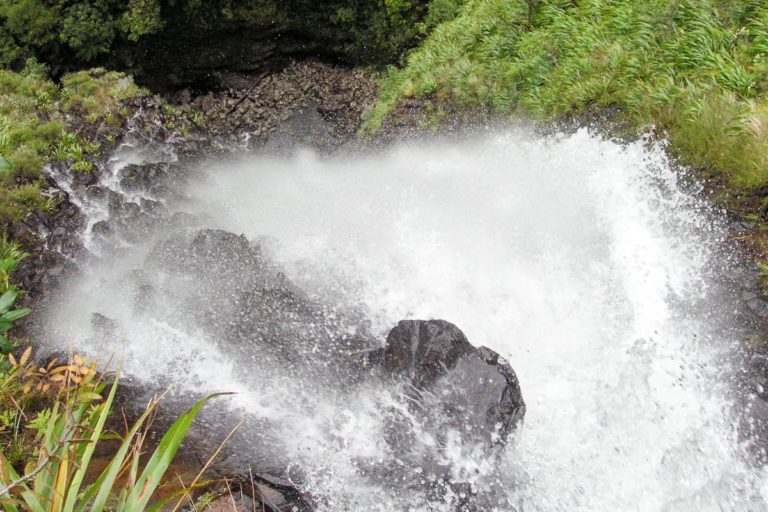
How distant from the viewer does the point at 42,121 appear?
411 inches

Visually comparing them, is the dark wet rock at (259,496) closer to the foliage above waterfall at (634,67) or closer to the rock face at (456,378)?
the rock face at (456,378)

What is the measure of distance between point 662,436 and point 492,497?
6.05 feet

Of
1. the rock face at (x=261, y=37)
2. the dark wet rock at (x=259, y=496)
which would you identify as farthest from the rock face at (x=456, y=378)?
the rock face at (x=261, y=37)

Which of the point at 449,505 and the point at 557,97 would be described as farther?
the point at 557,97

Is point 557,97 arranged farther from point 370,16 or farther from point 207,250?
point 370,16

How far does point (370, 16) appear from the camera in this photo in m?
13.3

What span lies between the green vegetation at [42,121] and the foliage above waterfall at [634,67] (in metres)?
7.29

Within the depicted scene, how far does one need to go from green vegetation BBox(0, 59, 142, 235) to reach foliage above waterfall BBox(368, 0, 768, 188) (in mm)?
7287

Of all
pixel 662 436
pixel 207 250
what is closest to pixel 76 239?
pixel 207 250

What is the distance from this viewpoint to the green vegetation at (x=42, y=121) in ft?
28.8

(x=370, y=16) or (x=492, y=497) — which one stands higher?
(x=370, y=16)

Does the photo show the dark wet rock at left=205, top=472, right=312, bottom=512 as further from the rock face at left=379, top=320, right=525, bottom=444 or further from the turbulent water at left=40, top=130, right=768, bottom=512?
the rock face at left=379, top=320, right=525, bottom=444

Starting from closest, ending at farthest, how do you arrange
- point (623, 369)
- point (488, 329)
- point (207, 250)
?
point (623, 369) < point (488, 329) < point (207, 250)

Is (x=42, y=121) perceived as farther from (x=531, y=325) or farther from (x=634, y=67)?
(x=634, y=67)
